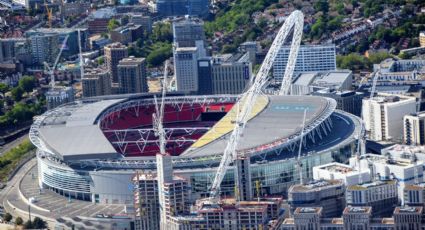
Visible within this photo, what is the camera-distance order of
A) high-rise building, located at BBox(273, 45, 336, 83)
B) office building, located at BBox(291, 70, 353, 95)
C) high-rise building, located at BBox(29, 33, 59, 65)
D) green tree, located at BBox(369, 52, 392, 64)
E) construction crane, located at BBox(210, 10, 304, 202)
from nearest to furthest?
1. construction crane, located at BBox(210, 10, 304, 202)
2. office building, located at BBox(291, 70, 353, 95)
3. high-rise building, located at BBox(273, 45, 336, 83)
4. green tree, located at BBox(369, 52, 392, 64)
5. high-rise building, located at BBox(29, 33, 59, 65)

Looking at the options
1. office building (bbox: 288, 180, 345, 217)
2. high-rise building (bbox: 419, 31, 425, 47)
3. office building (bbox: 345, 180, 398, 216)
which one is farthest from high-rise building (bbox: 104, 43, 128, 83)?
office building (bbox: 345, 180, 398, 216)

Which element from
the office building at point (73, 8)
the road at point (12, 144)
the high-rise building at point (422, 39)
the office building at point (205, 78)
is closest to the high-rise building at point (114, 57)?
the office building at point (205, 78)

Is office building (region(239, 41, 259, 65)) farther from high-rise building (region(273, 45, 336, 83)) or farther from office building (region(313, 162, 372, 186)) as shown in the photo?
office building (region(313, 162, 372, 186))

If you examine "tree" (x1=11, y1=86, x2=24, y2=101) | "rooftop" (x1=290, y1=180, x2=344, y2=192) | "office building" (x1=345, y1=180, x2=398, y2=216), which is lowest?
"tree" (x1=11, y1=86, x2=24, y2=101)

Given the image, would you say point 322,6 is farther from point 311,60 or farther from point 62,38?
point 311,60

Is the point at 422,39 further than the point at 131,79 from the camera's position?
Yes

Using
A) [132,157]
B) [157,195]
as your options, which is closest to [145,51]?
[132,157]

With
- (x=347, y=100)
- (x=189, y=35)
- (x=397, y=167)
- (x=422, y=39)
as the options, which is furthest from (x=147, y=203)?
(x=422, y=39)
